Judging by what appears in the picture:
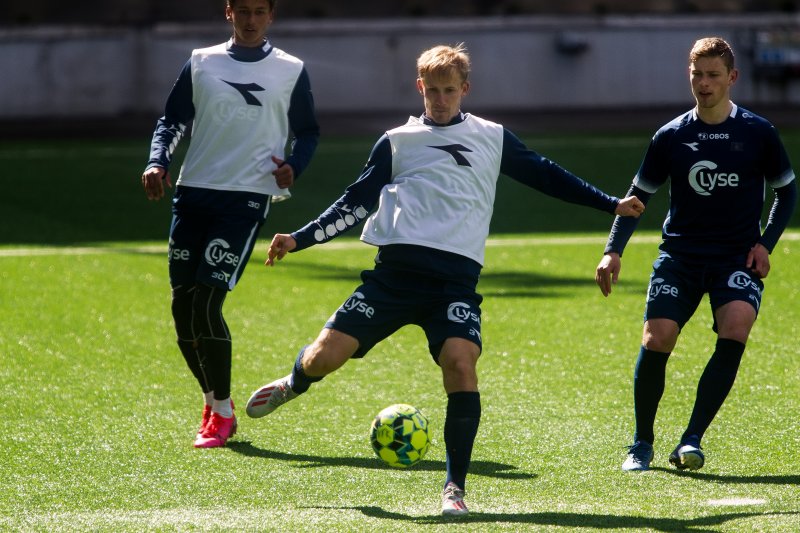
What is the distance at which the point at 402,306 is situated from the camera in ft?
17.4

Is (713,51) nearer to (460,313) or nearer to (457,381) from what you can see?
(460,313)

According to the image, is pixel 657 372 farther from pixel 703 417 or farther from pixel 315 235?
pixel 315 235

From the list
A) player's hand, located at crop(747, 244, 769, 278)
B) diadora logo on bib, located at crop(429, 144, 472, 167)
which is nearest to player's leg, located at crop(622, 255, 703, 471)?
player's hand, located at crop(747, 244, 769, 278)

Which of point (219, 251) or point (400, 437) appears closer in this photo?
point (400, 437)

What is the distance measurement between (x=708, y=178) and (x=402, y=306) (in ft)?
4.95

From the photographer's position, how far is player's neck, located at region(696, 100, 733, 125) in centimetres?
579

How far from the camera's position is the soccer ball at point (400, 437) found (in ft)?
17.6

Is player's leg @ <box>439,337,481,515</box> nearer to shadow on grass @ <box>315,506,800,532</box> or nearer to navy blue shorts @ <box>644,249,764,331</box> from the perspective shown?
shadow on grass @ <box>315,506,800,532</box>

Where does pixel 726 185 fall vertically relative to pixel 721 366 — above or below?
above

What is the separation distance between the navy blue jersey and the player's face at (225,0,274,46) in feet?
6.39

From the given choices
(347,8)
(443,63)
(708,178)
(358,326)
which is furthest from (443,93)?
(347,8)

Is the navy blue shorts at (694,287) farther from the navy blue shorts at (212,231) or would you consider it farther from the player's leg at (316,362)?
the navy blue shorts at (212,231)

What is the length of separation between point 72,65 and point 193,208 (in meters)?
20.8

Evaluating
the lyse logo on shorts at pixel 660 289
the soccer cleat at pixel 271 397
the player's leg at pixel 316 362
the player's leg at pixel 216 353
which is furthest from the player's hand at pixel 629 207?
the player's leg at pixel 216 353
